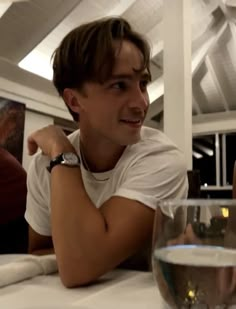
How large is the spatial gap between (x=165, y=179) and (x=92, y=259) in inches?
8.8

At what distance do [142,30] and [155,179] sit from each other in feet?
9.32

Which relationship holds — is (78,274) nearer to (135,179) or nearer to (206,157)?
(135,179)

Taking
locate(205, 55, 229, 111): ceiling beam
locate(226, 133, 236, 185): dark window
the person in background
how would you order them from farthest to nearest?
locate(226, 133, 236, 185): dark window, locate(205, 55, 229, 111): ceiling beam, the person in background

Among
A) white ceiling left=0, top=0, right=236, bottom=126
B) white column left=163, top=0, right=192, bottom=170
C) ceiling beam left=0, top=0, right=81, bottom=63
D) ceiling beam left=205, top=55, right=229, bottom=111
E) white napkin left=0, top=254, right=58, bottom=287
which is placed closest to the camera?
white napkin left=0, top=254, right=58, bottom=287

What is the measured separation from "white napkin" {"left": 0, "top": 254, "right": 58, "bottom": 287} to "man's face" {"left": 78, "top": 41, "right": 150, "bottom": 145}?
29 centimetres

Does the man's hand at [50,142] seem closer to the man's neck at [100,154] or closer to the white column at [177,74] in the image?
the man's neck at [100,154]

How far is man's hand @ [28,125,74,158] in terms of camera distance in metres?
0.87

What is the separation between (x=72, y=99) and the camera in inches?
38.0

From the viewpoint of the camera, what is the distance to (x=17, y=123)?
4105 mm

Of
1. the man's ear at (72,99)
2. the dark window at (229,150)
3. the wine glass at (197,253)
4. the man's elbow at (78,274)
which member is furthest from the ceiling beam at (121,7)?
the wine glass at (197,253)

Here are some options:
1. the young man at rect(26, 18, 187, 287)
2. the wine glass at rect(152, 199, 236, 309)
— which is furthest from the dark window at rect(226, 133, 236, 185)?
the wine glass at rect(152, 199, 236, 309)

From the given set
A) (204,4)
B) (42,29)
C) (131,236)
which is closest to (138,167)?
(131,236)

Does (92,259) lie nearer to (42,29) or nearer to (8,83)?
(42,29)

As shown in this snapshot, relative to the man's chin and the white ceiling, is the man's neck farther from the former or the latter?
the white ceiling
